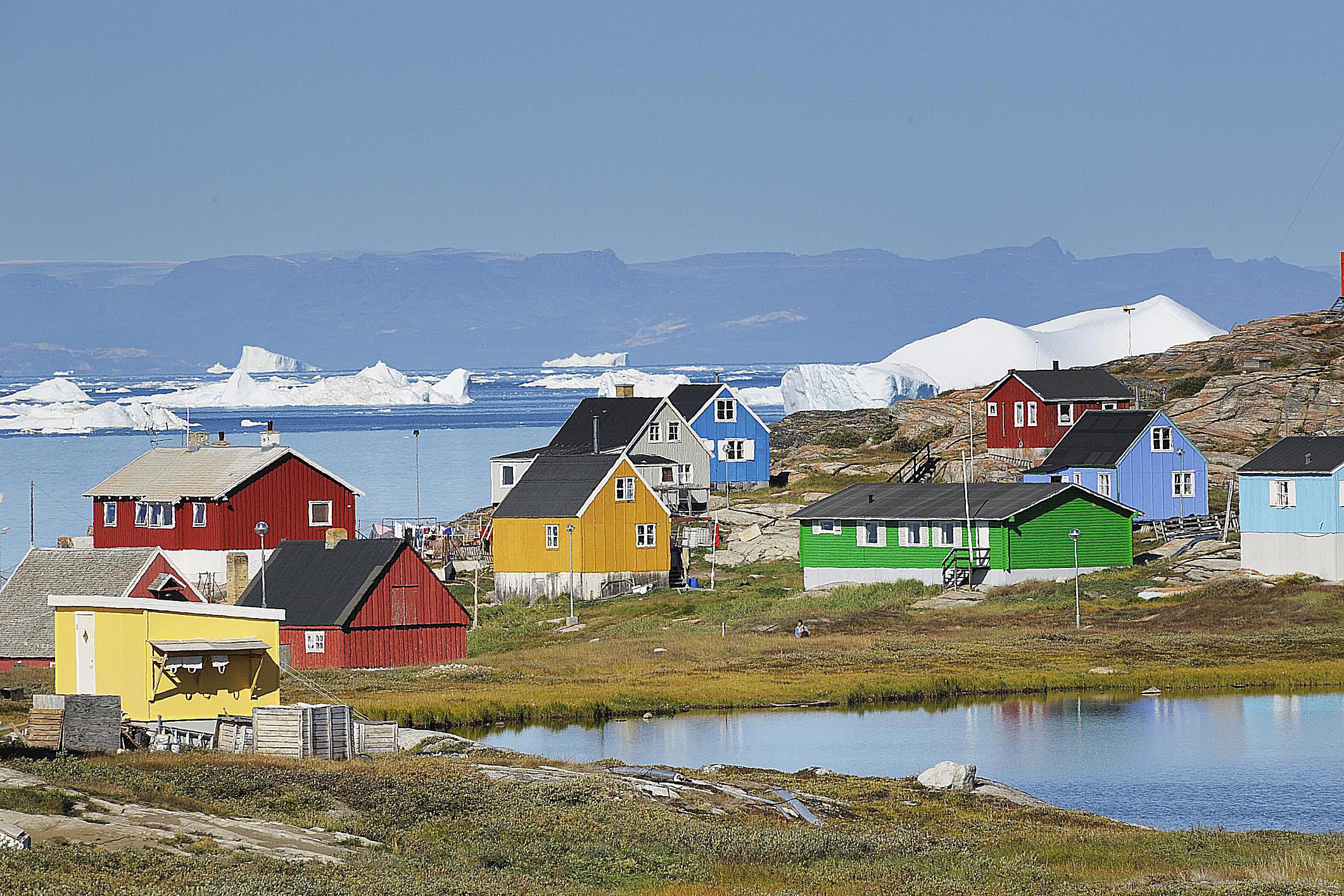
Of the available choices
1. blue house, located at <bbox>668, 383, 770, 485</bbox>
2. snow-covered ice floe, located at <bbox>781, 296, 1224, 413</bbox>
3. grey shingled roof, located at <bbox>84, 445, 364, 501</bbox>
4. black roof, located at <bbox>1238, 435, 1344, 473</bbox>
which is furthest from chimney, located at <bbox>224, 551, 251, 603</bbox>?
snow-covered ice floe, located at <bbox>781, 296, 1224, 413</bbox>

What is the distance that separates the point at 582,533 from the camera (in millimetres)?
72062

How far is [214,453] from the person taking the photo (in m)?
73.8

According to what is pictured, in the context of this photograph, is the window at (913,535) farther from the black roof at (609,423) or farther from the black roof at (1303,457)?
the black roof at (609,423)

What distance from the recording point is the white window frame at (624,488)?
239 ft

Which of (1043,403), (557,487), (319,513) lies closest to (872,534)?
(557,487)

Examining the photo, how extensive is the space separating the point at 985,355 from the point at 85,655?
507 ft

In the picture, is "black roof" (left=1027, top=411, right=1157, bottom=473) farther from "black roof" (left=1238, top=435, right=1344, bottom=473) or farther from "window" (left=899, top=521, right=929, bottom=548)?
"window" (left=899, top=521, right=929, bottom=548)

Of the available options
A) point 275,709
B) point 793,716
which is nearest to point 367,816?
point 275,709

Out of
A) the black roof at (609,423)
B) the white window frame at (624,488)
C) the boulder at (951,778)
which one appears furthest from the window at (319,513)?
the boulder at (951,778)

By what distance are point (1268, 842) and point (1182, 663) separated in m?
23.0

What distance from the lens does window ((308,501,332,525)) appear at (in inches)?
2904

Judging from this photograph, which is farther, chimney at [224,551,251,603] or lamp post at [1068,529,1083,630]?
chimney at [224,551,251,603]

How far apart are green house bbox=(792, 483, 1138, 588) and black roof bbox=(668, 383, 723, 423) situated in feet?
88.2

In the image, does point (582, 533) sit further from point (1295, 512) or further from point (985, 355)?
point (985, 355)
